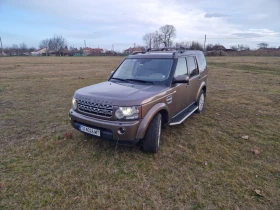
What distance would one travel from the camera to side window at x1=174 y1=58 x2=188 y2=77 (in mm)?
4105

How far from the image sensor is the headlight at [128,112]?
2.96 m

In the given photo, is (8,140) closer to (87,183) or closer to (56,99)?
(87,183)

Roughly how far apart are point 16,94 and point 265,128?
29.8 ft

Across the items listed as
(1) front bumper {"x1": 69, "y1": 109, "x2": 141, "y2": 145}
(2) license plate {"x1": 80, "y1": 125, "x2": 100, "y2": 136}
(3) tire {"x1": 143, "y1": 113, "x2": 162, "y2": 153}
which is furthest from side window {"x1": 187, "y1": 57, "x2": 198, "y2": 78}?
(2) license plate {"x1": 80, "y1": 125, "x2": 100, "y2": 136}

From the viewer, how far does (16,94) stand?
8.08m

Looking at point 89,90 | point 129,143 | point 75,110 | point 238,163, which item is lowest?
point 238,163

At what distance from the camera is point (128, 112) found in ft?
9.78

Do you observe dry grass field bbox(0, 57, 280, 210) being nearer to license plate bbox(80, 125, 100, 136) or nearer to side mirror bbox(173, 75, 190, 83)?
license plate bbox(80, 125, 100, 136)

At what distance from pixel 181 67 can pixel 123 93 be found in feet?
5.93

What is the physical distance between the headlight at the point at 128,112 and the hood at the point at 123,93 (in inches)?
3.1

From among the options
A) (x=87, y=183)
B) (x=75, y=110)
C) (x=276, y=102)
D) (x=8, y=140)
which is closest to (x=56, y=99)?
(x=8, y=140)

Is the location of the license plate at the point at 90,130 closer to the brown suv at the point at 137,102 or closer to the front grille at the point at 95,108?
the brown suv at the point at 137,102

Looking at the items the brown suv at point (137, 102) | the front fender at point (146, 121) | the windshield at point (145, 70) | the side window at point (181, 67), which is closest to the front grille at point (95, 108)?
the brown suv at point (137, 102)

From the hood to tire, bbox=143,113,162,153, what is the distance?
430 mm
